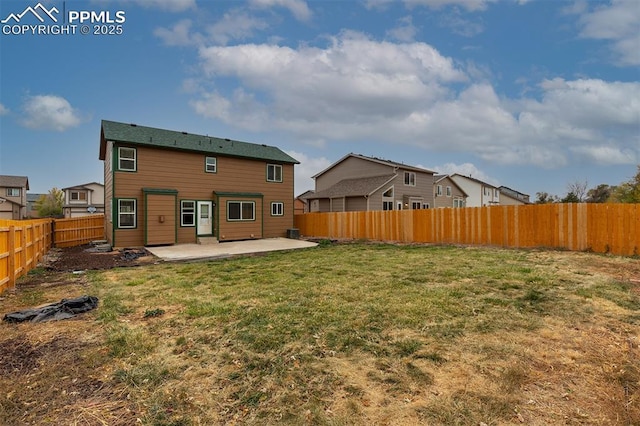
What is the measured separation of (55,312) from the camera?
474 cm

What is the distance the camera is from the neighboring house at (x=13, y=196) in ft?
126

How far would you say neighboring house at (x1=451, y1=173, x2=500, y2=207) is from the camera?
4375 cm

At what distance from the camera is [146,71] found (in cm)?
1318

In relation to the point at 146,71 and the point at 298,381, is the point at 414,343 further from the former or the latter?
the point at 146,71

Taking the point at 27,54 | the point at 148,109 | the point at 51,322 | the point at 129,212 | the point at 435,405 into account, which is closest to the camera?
the point at 435,405

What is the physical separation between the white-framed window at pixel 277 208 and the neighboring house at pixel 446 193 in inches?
674

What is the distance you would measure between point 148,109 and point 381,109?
1309cm

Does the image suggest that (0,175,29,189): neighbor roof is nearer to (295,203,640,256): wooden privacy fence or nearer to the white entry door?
the white entry door

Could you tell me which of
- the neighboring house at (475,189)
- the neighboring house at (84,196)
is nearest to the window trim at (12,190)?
the neighboring house at (84,196)

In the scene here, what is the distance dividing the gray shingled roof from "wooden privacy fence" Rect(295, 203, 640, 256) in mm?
6893

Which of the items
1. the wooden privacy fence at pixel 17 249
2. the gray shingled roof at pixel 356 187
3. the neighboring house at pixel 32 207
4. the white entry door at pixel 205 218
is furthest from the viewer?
the neighboring house at pixel 32 207

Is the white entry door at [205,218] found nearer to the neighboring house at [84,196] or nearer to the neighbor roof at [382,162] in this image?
the neighbor roof at [382,162]

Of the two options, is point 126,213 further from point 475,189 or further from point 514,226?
point 475,189

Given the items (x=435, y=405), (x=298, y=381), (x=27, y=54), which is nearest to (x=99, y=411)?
(x=298, y=381)
